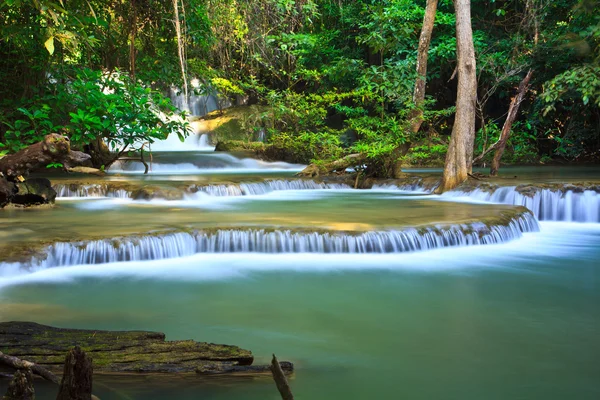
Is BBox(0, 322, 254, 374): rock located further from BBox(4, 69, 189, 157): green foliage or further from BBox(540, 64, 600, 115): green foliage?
BBox(540, 64, 600, 115): green foliage

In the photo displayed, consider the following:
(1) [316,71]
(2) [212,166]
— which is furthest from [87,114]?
(2) [212,166]

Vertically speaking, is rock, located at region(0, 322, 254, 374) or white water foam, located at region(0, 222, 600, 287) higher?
rock, located at region(0, 322, 254, 374)

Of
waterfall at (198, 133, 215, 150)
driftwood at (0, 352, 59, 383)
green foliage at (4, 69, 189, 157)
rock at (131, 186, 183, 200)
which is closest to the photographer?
driftwood at (0, 352, 59, 383)

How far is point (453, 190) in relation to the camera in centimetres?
1356

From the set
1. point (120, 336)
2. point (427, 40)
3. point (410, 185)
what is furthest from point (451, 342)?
point (427, 40)

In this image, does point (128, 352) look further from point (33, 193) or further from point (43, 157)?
point (33, 193)

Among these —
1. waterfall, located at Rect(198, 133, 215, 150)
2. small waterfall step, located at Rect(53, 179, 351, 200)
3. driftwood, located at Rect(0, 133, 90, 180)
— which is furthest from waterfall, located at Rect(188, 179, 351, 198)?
waterfall, located at Rect(198, 133, 215, 150)

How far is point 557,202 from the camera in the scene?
39.0 feet

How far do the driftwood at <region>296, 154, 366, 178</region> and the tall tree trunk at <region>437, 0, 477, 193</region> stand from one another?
8.57ft

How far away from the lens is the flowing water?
428 centimetres

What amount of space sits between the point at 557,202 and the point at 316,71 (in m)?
7.12

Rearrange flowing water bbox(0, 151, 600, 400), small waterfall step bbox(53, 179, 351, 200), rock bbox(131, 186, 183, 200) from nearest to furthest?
1. flowing water bbox(0, 151, 600, 400)
2. rock bbox(131, 186, 183, 200)
3. small waterfall step bbox(53, 179, 351, 200)

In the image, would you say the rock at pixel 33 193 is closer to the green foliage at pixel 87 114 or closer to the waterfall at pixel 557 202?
the green foliage at pixel 87 114

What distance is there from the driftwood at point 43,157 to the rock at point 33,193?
1.34 metres
